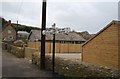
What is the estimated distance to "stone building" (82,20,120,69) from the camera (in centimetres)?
1478

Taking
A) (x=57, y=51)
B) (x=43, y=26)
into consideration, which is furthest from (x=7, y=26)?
(x=43, y=26)

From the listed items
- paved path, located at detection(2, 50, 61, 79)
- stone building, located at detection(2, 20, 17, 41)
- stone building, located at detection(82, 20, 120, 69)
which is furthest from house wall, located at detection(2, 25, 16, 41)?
stone building, located at detection(82, 20, 120, 69)

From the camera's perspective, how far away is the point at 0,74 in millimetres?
13938

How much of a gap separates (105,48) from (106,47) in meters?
0.18

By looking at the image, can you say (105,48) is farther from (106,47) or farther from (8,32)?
Result: (8,32)

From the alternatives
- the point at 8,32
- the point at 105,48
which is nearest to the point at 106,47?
the point at 105,48

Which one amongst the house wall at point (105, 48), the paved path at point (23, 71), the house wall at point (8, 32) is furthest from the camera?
the house wall at point (8, 32)

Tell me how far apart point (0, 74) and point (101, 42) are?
7226mm

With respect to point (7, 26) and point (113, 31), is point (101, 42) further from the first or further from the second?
point (7, 26)

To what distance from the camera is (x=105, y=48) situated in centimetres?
1602

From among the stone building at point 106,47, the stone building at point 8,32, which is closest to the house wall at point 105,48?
the stone building at point 106,47

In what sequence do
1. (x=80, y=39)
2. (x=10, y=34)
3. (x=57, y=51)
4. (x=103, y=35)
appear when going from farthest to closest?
(x=10, y=34) < (x=80, y=39) < (x=57, y=51) < (x=103, y=35)

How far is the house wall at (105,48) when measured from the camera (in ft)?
48.9

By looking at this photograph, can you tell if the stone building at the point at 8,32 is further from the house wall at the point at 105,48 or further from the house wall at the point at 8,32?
the house wall at the point at 105,48
